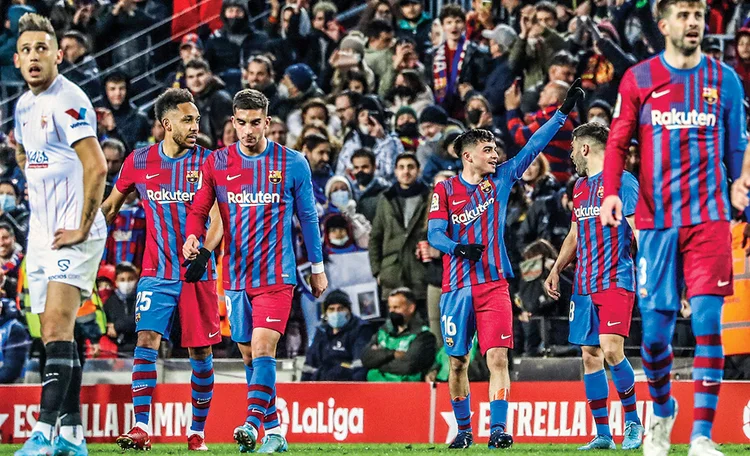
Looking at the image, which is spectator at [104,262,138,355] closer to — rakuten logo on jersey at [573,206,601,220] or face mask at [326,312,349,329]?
face mask at [326,312,349,329]

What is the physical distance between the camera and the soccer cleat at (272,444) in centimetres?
858

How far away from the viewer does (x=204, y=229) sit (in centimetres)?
893

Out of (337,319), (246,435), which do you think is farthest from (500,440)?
(337,319)

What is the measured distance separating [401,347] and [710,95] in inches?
227

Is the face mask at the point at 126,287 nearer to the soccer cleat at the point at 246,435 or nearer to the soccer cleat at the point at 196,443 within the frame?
the soccer cleat at the point at 196,443

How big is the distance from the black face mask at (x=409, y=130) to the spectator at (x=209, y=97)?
204 centimetres

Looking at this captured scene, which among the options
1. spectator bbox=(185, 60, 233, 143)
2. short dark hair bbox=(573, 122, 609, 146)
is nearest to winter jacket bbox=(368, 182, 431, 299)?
spectator bbox=(185, 60, 233, 143)

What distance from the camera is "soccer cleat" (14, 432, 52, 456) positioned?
711 centimetres

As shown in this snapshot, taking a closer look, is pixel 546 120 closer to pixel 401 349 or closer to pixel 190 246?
pixel 401 349

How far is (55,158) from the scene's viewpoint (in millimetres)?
7344

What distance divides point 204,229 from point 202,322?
0.81 metres

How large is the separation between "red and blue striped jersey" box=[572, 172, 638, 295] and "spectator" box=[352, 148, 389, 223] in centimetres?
425

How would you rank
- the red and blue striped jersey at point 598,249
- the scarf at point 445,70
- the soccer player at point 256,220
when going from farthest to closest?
the scarf at point 445,70 < the red and blue striped jersey at point 598,249 < the soccer player at point 256,220

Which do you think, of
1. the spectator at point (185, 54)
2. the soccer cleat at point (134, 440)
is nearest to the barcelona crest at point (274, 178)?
the soccer cleat at point (134, 440)
